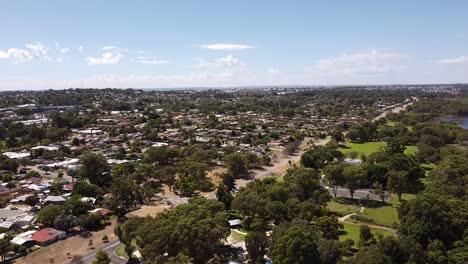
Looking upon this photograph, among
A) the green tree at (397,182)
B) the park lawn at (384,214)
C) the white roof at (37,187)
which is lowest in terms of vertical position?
the park lawn at (384,214)

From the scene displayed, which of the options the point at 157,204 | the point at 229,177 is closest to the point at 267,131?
the point at 229,177

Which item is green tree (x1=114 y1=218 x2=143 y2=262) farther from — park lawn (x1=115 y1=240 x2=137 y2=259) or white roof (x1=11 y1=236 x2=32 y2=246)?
white roof (x1=11 y1=236 x2=32 y2=246)

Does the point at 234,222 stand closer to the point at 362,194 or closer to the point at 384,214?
the point at 384,214

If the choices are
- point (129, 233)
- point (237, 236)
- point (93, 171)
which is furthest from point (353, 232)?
point (93, 171)

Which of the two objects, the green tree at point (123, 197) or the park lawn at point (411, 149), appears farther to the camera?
the park lawn at point (411, 149)

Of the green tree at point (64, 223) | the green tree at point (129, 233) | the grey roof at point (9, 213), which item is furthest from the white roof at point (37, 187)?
the green tree at point (129, 233)

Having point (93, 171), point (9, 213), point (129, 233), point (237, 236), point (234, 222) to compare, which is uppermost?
point (129, 233)

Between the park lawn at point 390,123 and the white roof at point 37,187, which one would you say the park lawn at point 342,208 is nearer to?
the white roof at point 37,187
